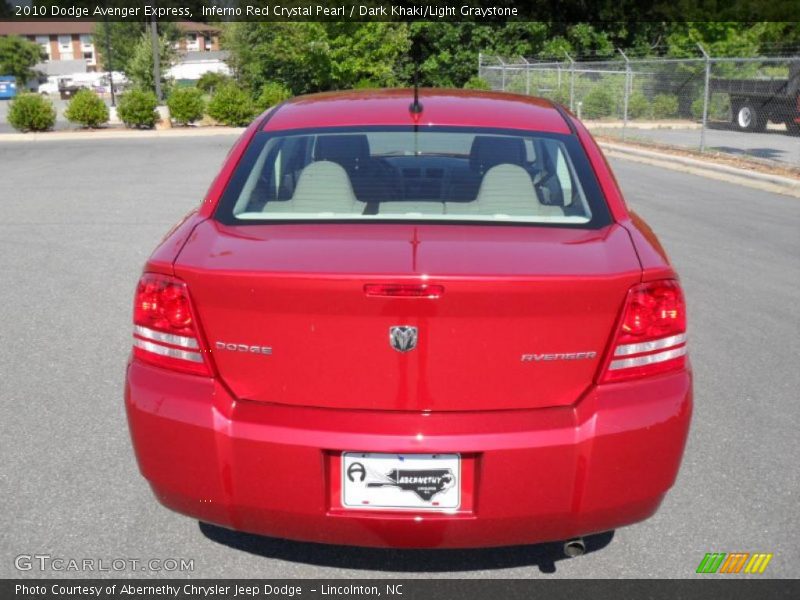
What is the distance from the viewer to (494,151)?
140 inches

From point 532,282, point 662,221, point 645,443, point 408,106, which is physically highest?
point 408,106

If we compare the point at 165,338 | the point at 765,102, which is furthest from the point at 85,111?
the point at 165,338

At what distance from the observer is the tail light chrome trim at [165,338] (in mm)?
A: 2688

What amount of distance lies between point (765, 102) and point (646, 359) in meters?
27.5

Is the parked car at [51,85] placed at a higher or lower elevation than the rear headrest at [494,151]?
lower

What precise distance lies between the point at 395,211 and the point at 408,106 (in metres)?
0.75

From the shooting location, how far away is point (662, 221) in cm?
1073

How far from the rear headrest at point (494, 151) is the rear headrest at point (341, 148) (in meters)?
0.45

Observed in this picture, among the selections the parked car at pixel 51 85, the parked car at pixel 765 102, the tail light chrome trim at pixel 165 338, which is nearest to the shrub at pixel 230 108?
the parked car at pixel 765 102

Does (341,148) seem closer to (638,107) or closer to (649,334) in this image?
(649,334)

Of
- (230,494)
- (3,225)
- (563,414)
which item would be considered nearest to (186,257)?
(230,494)

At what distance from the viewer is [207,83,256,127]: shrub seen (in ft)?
98.1

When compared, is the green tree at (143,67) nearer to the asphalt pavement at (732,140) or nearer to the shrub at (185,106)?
the shrub at (185,106)

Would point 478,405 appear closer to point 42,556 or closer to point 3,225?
point 42,556
